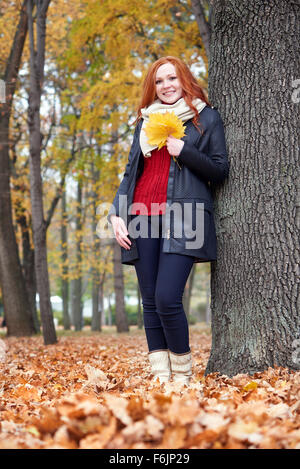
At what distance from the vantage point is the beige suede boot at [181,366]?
3006 millimetres

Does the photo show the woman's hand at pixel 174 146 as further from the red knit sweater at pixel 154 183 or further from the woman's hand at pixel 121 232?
the woman's hand at pixel 121 232

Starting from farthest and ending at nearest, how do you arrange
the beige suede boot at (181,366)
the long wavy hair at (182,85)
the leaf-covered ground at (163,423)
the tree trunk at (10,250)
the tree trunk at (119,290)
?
the tree trunk at (119,290) < the tree trunk at (10,250) < the long wavy hair at (182,85) < the beige suede boot at (181,366) < the leaf-covered ground at (163,423)

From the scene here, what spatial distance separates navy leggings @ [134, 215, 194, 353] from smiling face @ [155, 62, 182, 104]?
2.77ft

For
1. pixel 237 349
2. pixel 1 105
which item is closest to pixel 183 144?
pixel 237 349

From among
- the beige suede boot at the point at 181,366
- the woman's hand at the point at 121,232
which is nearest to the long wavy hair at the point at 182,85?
the woman's hand at the point at 121,232

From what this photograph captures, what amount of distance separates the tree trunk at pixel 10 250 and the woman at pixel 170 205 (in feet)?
22.0

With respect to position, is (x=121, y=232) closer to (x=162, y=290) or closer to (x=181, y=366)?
(x=162, y=290)

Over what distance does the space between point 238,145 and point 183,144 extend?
46 centimetres

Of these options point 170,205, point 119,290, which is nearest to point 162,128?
point 170,205

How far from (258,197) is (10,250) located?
290 inches

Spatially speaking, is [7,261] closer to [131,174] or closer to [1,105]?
[1,105]

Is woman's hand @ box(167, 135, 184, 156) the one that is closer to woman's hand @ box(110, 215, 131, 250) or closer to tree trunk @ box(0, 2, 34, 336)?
woman's hand @ box(110, 215, 131, 250)

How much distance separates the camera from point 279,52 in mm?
3092

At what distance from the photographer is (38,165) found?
770 centimetres
